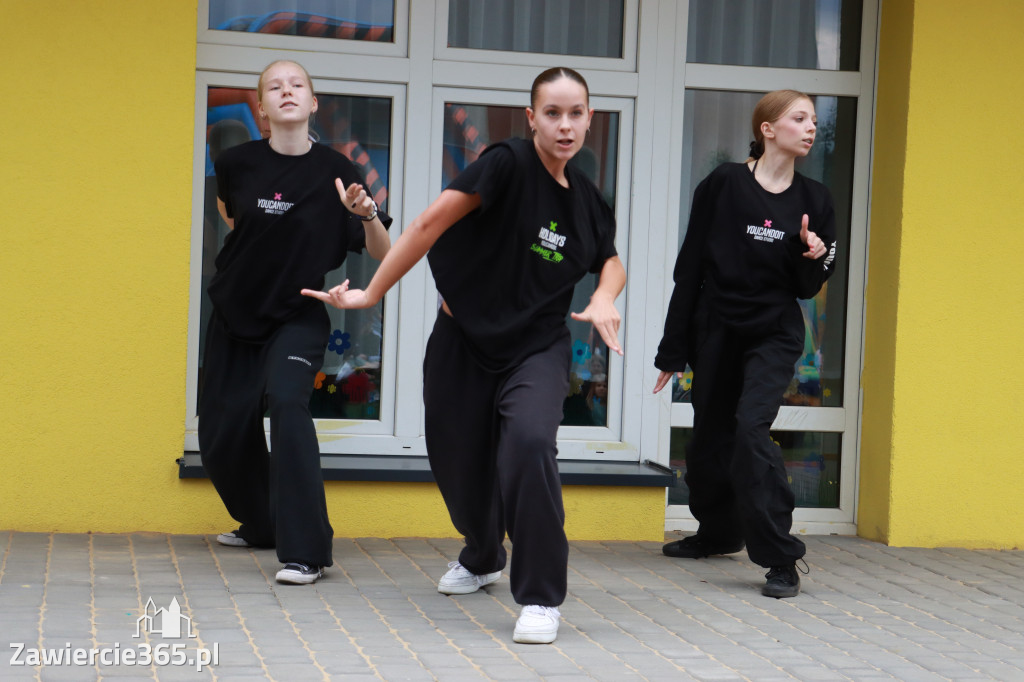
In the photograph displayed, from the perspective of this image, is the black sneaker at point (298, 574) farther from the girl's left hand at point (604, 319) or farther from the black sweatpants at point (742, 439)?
the black sweatpants at point (742, 439)

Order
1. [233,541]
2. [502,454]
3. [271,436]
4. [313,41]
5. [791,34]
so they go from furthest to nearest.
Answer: [791,34], [313,41], [233,541], [271,436], [502,454]

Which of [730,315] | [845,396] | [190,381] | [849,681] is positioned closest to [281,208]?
[190,381]

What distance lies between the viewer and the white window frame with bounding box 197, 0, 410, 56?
6137mm

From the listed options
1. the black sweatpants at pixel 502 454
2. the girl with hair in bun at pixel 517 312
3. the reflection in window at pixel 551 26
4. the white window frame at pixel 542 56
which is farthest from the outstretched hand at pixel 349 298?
the reflection in window at pixel 551 26

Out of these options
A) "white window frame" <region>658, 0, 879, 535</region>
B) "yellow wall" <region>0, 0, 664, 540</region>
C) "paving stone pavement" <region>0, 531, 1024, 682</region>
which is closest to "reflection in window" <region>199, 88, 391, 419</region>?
"yellow wall" <region>0, 0, 664, 540</region>

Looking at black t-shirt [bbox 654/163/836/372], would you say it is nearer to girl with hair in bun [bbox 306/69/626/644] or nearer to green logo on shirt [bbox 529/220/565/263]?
girl with hair in bun [bbox 306/69/626/644]

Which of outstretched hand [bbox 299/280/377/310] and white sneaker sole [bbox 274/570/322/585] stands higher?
outstretched hand [bbox 299/280/377/310]

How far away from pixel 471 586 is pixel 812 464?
271 cm

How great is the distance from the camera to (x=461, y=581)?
15.9ft

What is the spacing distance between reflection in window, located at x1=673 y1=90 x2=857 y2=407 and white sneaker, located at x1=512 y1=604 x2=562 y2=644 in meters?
2.82

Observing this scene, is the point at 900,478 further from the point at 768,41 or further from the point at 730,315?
the point at 768,41

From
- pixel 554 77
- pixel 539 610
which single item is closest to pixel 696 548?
pixel 539 610

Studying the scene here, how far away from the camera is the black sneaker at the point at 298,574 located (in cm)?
480

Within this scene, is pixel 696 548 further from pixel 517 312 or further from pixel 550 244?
pixel 550 244
